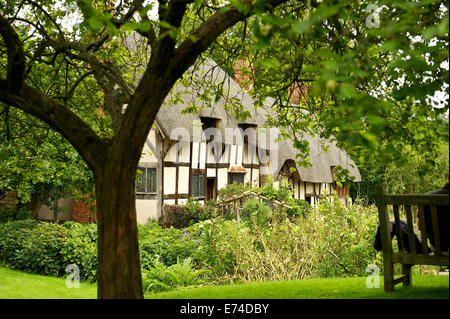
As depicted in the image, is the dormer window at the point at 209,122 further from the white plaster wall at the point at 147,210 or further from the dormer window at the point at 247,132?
the white plaster wall at the point at 147,210

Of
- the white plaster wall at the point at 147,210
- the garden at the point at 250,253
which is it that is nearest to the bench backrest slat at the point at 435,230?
the garden at the point at 250,253

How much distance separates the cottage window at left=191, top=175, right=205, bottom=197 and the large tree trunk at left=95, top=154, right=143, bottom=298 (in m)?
14.2

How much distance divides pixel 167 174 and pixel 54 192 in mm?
4099

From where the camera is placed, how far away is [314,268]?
871 centimetres

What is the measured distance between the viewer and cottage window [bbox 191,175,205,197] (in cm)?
1867

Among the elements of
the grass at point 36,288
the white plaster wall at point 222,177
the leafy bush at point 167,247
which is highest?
the white plaster wall at point 222,177

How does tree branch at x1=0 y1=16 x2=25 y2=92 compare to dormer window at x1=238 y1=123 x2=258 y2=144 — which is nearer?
tree branch at x1=0 y1=16 x2=25 y2=92

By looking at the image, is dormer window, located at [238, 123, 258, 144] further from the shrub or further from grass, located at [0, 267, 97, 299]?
grass, located at [0, 267, 97, 299]

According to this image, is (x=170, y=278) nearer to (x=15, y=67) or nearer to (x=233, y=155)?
(x=15, y=67)

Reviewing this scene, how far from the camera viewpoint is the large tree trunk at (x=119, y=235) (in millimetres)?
4234

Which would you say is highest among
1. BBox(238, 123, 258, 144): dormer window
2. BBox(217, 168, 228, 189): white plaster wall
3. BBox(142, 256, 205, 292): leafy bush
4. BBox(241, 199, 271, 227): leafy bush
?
BBox(238, 123, 258, 144): dormer window

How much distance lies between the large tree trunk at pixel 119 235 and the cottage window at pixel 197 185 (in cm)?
1417

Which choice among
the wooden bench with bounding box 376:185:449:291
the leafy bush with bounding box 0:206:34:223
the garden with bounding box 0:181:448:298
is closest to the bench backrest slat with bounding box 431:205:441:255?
the wooden bench with bounding box 376:185:449:291

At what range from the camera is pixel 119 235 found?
4.24 m
